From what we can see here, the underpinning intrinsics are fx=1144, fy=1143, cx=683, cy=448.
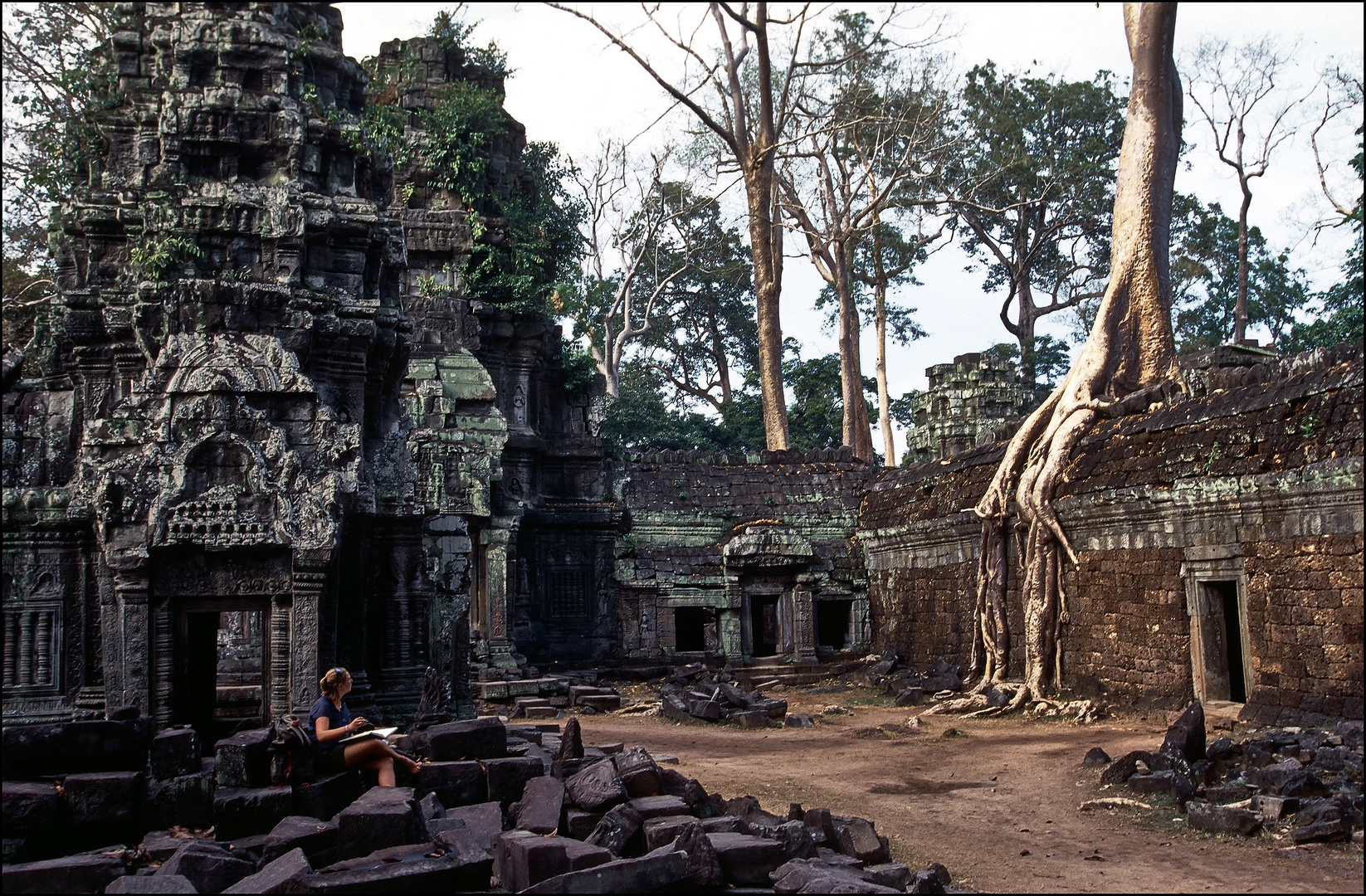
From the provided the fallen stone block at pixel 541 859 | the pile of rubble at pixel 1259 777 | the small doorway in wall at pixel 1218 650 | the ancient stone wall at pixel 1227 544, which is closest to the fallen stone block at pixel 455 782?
the fallen stone block at pixel 541 859

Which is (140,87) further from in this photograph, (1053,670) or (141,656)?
(1053,670)

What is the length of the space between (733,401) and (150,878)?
85.9ft

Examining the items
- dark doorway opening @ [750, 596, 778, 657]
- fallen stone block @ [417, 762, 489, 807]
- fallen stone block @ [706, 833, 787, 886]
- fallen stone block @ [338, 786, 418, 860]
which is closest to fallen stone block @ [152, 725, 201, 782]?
fallen stone block @ [417, 762, 489, 807]

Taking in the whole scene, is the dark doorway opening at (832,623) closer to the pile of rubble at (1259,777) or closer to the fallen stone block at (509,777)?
the pile of rubble at (1259,777)

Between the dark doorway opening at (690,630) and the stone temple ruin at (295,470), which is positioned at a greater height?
the stone temple ruin at (295,470)

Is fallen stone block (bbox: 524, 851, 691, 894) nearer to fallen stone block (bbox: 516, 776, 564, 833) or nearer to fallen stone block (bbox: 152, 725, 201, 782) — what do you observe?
fallen stone block (bbox: 516, 776, 564, 833)

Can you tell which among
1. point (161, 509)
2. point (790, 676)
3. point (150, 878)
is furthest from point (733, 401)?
point (150, 878)

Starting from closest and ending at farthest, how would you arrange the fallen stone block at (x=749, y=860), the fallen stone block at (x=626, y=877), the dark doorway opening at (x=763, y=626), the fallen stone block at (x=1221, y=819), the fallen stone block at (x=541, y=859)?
1. the fallen stone block at (x=626, y=877)
2. the fallen stone block at (x=541, y=859)
3. the fallen stone block at (x=749, y=860)
4. the fallen stone block at (x=1221, y=819)
5. the dark doorway opening at (x=763, y=626)

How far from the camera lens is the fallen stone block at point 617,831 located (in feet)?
18.1

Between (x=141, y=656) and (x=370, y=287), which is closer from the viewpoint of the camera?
(x=141, y=656)

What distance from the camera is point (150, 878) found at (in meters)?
4.57

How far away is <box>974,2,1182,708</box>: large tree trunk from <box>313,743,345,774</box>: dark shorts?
7990mm

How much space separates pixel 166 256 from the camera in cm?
868

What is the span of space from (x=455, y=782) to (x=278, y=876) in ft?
6.55
